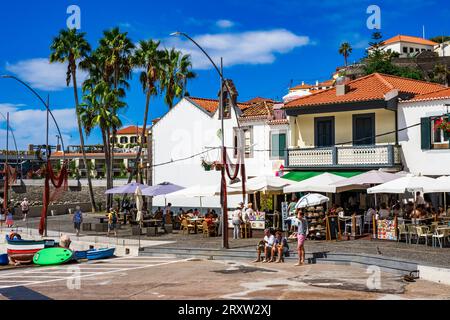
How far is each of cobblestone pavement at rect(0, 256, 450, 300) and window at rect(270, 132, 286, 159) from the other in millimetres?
16303

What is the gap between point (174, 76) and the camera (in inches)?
2190

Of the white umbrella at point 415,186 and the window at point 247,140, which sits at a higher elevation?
the window at point 247,140

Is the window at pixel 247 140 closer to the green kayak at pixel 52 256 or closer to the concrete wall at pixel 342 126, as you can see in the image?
the concrete wall at pixel 342 126

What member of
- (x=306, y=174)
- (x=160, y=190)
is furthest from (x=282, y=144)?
(x=160, y=190)

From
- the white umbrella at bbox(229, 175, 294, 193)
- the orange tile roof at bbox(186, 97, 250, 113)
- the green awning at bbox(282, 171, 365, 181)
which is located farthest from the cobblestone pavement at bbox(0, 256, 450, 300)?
the orange tile roof at bbox(186, 97, 250, 113)

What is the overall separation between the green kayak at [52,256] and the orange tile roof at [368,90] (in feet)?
53.5

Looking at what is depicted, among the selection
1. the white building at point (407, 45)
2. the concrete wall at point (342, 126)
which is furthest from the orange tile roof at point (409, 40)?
the concrete wall at point (342, 126)

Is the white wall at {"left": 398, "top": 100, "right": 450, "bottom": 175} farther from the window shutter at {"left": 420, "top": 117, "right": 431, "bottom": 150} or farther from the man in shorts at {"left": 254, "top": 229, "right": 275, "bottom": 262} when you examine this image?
the man in shorts at {"left": 254, "top": 229, "right": 275, "bottom": 262}

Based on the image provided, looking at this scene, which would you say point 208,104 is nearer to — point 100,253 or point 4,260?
point 100,253

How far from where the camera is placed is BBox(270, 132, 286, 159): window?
37.6 m

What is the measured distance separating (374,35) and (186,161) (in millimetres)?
69095

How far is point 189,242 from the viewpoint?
27234mm

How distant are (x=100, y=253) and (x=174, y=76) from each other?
105 feet

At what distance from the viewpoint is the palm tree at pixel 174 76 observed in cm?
5347
